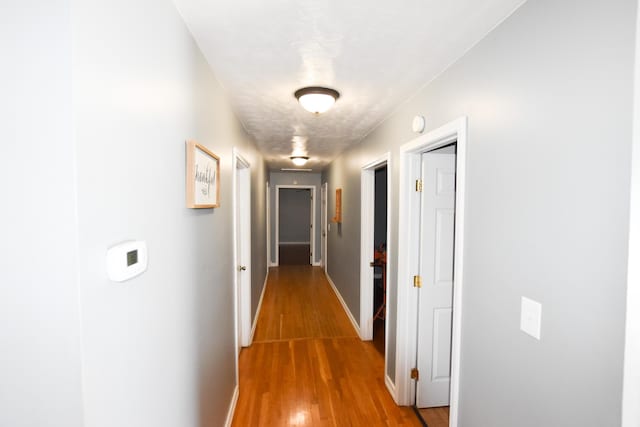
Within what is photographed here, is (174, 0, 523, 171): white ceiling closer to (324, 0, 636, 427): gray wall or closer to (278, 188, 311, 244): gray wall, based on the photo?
(324, 0, 636, 427): gray wall

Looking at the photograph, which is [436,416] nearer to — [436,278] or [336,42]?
[436,278]

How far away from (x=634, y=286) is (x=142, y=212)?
53.0 inches

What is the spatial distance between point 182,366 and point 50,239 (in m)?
0.88

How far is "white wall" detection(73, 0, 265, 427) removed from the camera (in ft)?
2.13

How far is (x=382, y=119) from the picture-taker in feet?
8.93

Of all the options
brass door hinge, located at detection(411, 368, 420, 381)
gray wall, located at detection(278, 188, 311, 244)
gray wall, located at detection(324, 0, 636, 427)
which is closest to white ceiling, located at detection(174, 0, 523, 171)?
gray wall, located at detection(324, 0, 636, 427)

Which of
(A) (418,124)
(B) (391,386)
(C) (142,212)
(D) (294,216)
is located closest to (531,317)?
(A) (418,124)

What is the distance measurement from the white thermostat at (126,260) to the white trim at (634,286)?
50.0 inches

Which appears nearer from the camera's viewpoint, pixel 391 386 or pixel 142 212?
pixel 142 212

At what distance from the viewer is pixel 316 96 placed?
1968 mm

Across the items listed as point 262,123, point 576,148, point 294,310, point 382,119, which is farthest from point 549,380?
point 294,310

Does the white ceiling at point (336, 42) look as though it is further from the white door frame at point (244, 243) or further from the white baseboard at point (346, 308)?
the white baseboard at point (346, 308)

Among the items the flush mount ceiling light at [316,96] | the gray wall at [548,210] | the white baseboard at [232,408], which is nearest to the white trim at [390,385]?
the gray wall at [548,210]

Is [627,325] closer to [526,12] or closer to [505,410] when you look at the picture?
[505,410]
